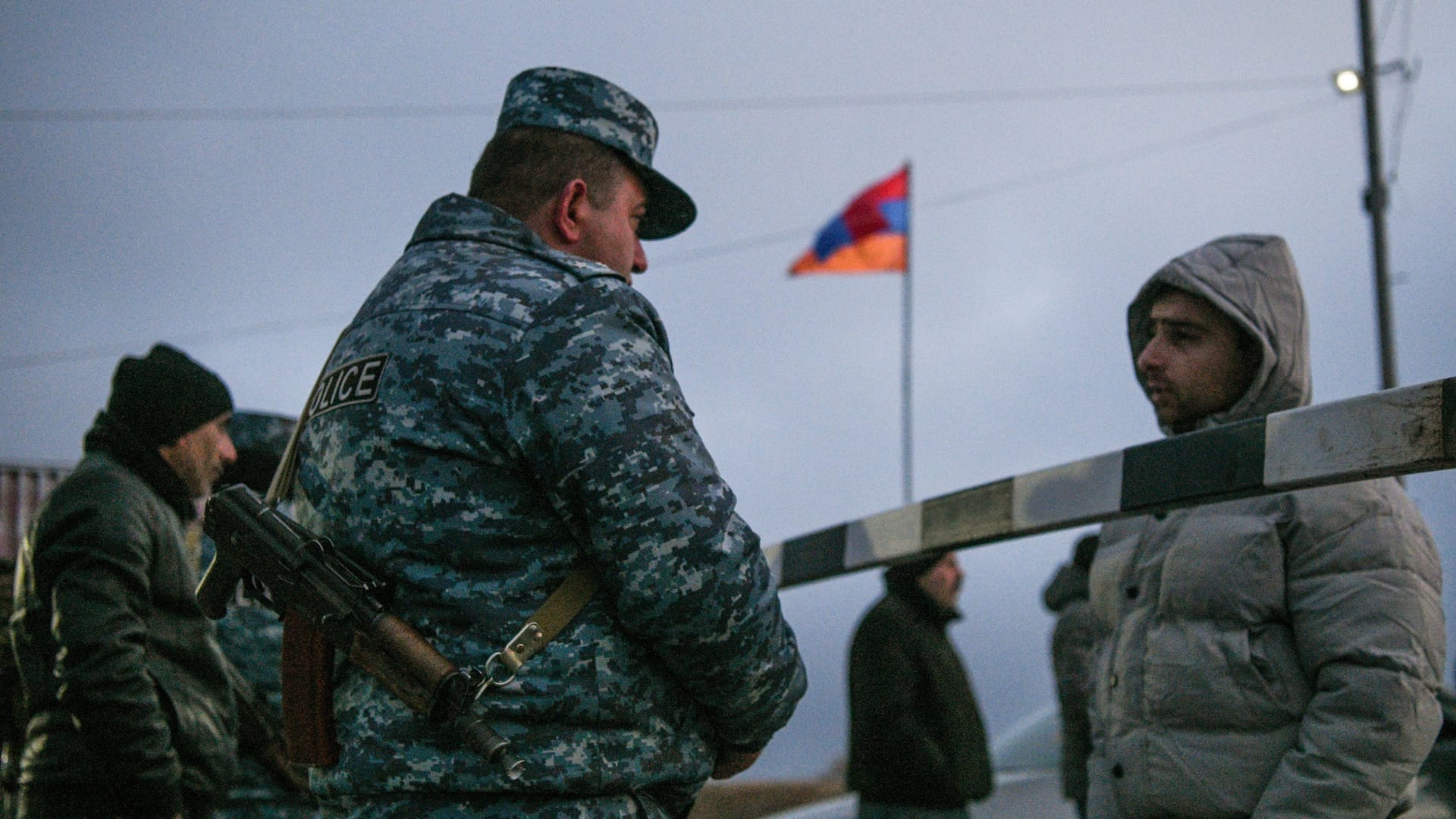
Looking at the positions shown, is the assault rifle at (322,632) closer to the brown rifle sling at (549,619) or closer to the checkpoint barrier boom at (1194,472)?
the brown rifle sling at (549,619)

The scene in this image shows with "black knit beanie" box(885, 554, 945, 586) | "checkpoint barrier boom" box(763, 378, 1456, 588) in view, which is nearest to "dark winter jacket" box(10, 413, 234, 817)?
"checkpoint barrier boom" box(763, 378, 1456, 588)

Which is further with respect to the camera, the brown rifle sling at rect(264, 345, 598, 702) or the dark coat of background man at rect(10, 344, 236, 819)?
the dark coat of background man at rect(10, 344, 236, 819)

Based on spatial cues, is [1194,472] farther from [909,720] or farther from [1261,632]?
[909,720]

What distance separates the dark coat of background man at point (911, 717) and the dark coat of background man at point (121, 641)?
3.07m

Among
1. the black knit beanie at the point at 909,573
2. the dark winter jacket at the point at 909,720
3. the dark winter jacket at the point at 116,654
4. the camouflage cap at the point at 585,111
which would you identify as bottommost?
the dark winter jacket at the point at 909,720

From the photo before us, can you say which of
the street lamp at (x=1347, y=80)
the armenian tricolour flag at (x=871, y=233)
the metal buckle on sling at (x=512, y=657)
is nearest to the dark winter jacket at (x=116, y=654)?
the metal buckle on sling at (x=512, y=657)

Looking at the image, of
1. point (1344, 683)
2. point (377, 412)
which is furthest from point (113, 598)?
point (1344, 683)

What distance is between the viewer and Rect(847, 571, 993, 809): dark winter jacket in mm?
6113

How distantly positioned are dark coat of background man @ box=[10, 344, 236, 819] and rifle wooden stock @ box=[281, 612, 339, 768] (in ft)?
5.88

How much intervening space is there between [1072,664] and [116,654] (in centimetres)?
413

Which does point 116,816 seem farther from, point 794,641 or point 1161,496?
point 1161,496

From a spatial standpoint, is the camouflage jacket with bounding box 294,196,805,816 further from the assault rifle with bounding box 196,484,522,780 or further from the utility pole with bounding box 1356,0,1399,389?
the utility pole with bounding box 1356,0,1399,389

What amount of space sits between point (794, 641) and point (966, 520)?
31.3 inches

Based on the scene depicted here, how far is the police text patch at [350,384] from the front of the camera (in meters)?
2.12
